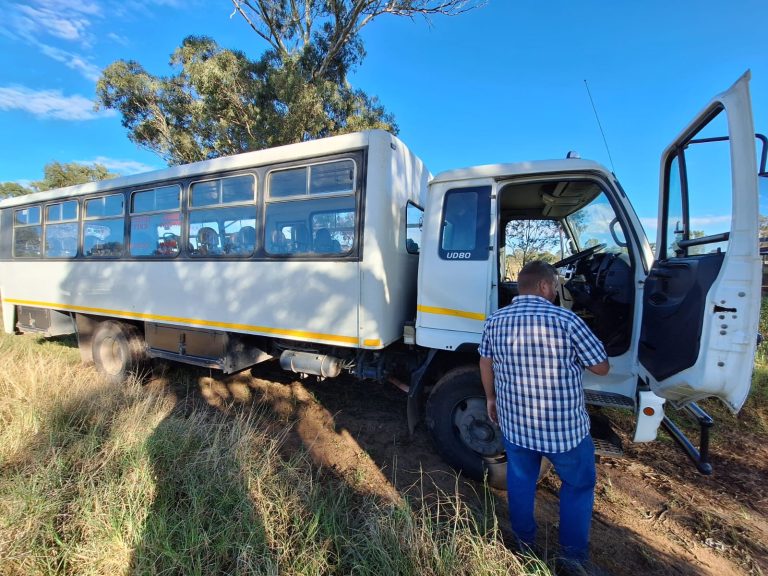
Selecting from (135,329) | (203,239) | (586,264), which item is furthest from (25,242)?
(586,264)

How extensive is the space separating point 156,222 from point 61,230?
7.97ft

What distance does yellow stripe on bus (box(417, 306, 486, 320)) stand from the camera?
9.93ft

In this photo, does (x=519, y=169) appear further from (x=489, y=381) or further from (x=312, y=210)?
(x=312, y=210)

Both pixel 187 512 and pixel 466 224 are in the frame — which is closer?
pixel 187 512

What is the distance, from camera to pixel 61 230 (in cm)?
575

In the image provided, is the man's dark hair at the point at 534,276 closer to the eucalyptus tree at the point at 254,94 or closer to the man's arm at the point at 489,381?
the man's arm at the point at 489,381

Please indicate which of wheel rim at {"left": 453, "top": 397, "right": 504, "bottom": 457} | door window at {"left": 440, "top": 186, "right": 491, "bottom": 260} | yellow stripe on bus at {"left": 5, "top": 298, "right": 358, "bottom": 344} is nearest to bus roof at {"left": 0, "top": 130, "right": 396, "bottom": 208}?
door window at {"left": 440, "top": 186, "right": 491, "bottom": 260}

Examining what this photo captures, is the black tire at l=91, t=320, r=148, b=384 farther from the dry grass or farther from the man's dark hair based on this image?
the man's dark hair

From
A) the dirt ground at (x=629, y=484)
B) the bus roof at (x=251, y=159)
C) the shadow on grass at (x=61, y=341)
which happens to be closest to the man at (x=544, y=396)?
the dirt ground at (x=629, y=484)

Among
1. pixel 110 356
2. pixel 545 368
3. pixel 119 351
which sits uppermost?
pixel 545 368

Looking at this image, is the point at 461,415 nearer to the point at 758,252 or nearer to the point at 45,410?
the point at 758,252

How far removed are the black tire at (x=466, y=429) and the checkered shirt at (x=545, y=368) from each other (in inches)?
39.2

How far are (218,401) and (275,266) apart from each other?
2298 millimetres

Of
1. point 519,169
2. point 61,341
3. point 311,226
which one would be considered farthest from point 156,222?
point 61,341
